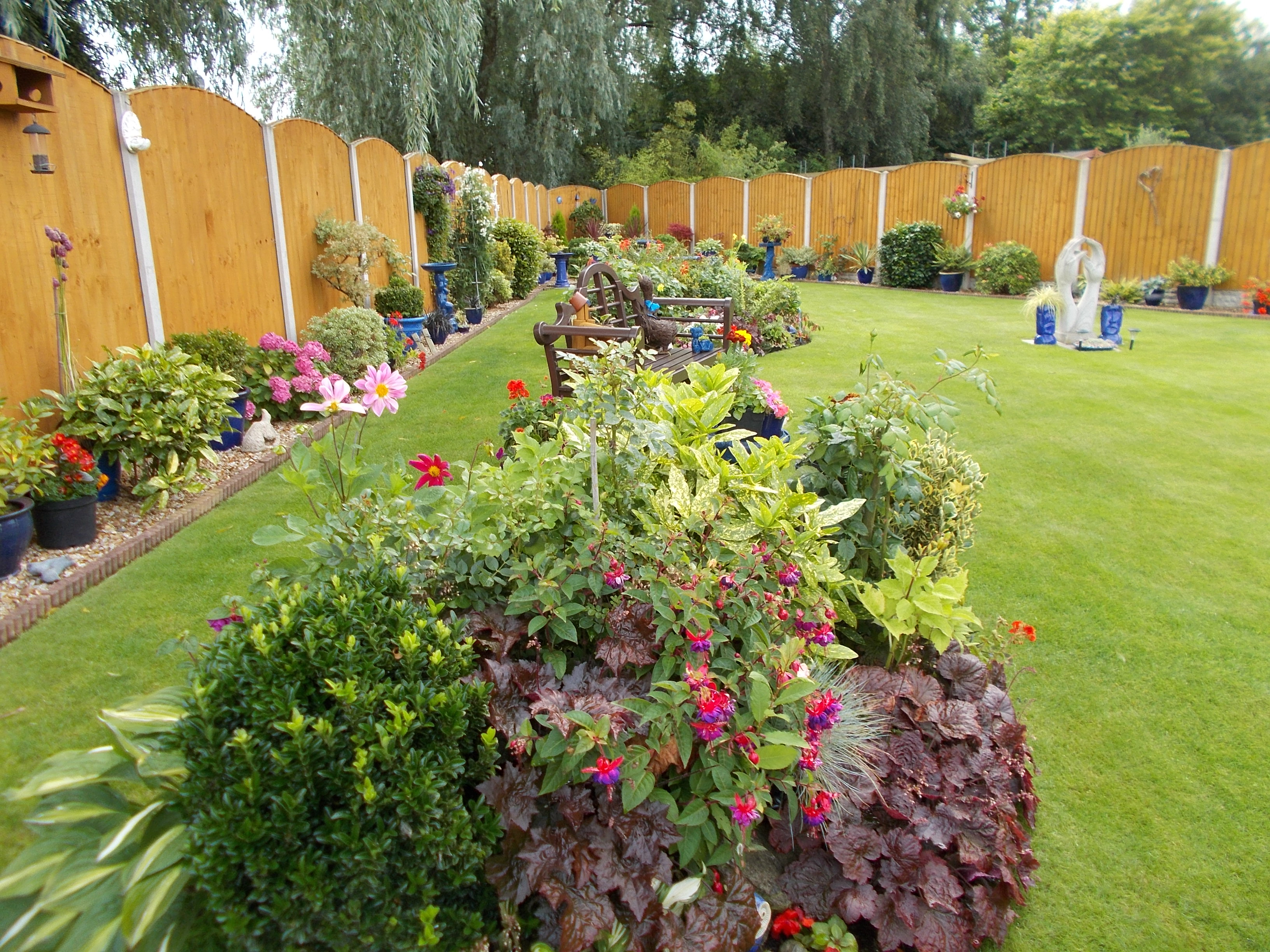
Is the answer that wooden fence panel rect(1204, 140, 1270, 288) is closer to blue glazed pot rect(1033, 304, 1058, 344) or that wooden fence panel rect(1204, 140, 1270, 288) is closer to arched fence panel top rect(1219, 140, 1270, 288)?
arched fence panel top rect(1219, 140, 1270, 288)

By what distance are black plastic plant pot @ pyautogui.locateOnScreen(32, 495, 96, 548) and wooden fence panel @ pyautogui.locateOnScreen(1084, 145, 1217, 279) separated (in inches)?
584

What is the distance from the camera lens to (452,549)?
6.84ft

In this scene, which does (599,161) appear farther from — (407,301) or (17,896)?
(17,896)

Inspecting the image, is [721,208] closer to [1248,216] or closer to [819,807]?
[1248,216]

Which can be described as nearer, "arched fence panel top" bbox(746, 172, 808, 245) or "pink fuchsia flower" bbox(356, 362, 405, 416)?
"pink fuchsia flower" bbox(356, 362, 405, 416)

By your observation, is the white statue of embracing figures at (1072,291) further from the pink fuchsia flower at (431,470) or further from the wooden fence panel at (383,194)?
the pink fuchsia flower at (431,470)

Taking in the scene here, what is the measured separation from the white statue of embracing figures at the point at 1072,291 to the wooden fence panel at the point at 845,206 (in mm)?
7944

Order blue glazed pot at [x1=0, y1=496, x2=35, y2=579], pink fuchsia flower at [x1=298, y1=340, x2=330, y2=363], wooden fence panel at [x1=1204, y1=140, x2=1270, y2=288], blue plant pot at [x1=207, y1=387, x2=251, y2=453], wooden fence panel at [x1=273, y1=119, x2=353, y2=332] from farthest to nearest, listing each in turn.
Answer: wooden fence panel at [x1=1204, y1=140, x2=1270, y2=288] → wooden fence panel at [x1=273, y1=119, x2=353, y2=332] → pink fuchsia flower at [x1=298, y1=340, x2=330, y2=363] → blue plant pot at [x1=207, y1=387, x2=251, y2=453] → blue glazed pot at [x1=0, y1=496, x2=35, y2=579]

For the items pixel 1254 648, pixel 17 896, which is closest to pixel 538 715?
pixel 17 896

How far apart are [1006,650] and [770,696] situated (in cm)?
158

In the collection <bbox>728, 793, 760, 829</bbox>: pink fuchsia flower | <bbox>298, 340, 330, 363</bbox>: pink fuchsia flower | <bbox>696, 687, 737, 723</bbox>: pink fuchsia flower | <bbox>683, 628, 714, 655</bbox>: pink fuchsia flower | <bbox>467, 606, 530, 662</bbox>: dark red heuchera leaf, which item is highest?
<bbox>298, 340, 330, 363</bbox>: pink fuchsia flower

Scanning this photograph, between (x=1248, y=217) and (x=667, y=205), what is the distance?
40.4 ft

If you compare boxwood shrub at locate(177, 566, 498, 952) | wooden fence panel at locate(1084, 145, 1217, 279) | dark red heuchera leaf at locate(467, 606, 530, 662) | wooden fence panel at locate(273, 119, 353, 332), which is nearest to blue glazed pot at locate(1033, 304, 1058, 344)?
wooden fence panel at locate(1084, 145, 1217, 279)

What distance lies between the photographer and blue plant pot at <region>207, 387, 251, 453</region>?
4934 mm
